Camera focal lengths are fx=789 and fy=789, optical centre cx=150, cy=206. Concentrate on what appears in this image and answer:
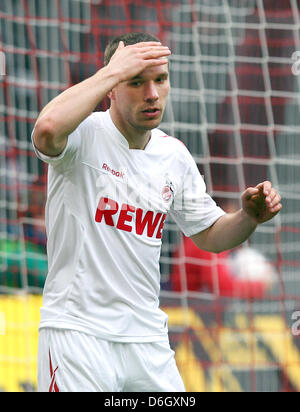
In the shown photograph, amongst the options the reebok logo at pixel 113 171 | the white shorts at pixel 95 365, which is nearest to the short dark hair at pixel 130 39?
the reebok logo at pixel 113 171

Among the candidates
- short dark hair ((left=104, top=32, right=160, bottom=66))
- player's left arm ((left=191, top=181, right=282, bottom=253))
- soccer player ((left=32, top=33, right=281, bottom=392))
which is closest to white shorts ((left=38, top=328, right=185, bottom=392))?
soccer player ((left=32, top=33, right=281, bottom=392))

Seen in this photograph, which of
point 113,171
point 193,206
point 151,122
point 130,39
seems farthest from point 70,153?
point 193,206

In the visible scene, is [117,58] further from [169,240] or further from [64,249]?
[169,240]

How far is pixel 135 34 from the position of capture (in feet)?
9.95

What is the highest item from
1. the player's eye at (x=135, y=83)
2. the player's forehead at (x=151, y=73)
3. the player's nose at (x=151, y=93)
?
the player's forehead at (x=151, y=73)

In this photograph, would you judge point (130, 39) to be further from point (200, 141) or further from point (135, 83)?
point (200, 141)

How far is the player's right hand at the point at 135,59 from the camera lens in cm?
269

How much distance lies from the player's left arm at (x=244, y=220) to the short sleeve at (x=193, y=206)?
35mm

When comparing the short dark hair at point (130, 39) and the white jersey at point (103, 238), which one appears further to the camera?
the short dark hair at point (130, 39)

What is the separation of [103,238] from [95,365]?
0.46 metres

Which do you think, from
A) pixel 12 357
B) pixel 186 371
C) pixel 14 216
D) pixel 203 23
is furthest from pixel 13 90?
pixel 186 371

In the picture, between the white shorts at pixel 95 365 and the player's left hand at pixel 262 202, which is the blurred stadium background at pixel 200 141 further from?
the white shorts at pixel 95 365

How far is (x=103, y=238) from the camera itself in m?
2.90

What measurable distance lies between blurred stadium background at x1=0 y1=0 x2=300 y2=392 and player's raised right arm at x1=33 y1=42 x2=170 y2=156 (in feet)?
7.83
